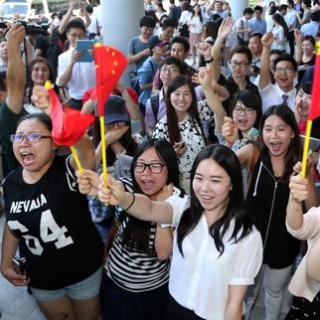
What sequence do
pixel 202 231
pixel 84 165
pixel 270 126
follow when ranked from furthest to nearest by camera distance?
pixel 270 126 < pixel 84 165 < pixel 202 231

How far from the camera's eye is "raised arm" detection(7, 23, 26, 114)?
8.71 ft

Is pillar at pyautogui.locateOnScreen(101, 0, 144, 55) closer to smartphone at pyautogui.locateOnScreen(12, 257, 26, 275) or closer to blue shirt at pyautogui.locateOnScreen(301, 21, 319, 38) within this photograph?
blue shirt at pyautogui.locateOnScreen(301, 21, 319, 38)

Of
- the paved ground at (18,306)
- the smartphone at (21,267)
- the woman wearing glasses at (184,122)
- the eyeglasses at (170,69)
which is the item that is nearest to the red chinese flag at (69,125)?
the smartphone at (21,267)

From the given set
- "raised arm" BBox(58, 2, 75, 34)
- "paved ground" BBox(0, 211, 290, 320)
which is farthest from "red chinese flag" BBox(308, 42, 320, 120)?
"raised arm" BBox(58, 2, 75, 34)

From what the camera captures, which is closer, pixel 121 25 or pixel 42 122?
pixel 42 122

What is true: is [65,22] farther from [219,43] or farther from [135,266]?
[135,266]

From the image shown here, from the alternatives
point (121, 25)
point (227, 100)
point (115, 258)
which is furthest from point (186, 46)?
point (115, 258)

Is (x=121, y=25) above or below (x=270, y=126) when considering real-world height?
above

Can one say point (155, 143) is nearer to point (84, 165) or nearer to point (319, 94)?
point (84, 165)

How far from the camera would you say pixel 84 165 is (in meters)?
1.98

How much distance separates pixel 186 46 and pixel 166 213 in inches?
130

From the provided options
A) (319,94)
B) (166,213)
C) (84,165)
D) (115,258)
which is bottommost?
(115,258)

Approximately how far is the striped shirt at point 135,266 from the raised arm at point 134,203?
0.17 metres

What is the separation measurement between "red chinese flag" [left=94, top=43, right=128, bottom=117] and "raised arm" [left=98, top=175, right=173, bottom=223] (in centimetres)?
30
